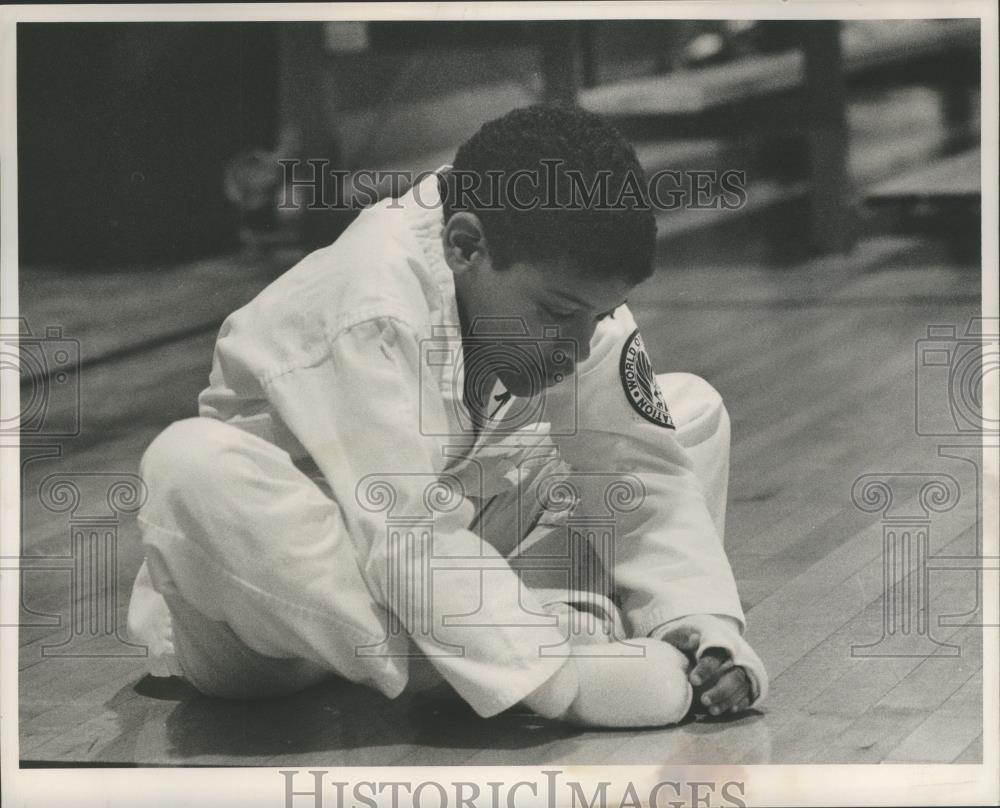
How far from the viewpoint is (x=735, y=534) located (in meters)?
1.84

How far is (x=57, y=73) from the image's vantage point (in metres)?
1.80

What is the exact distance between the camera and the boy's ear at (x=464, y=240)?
167cm

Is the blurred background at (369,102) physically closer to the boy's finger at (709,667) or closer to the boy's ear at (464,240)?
the boy's ear at (464,240)

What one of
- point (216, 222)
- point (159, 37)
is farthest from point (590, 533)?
point (159, 37)

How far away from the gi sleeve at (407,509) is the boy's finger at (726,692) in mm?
178

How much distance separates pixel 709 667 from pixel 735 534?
0.75 feet

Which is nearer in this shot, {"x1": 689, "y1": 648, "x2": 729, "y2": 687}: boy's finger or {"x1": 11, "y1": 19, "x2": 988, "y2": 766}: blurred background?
{"x1": 689, "y1": 648, "x2": 729, "y2": 687}: boy's finger

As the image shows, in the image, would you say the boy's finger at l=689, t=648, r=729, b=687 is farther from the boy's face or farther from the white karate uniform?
the boy's face

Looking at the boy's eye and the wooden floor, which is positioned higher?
the boy's eye

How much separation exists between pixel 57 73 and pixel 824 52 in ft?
3.10

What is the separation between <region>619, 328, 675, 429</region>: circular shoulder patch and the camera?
68.1 inches

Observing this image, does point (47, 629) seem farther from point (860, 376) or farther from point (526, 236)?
point (860, 376)

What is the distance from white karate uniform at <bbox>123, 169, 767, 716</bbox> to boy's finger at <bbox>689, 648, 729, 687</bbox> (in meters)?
0.02

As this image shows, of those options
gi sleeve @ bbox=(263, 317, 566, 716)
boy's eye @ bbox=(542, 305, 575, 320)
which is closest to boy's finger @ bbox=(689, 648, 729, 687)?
gi sleeve @ bbox=(263, 317, 566, 716)
